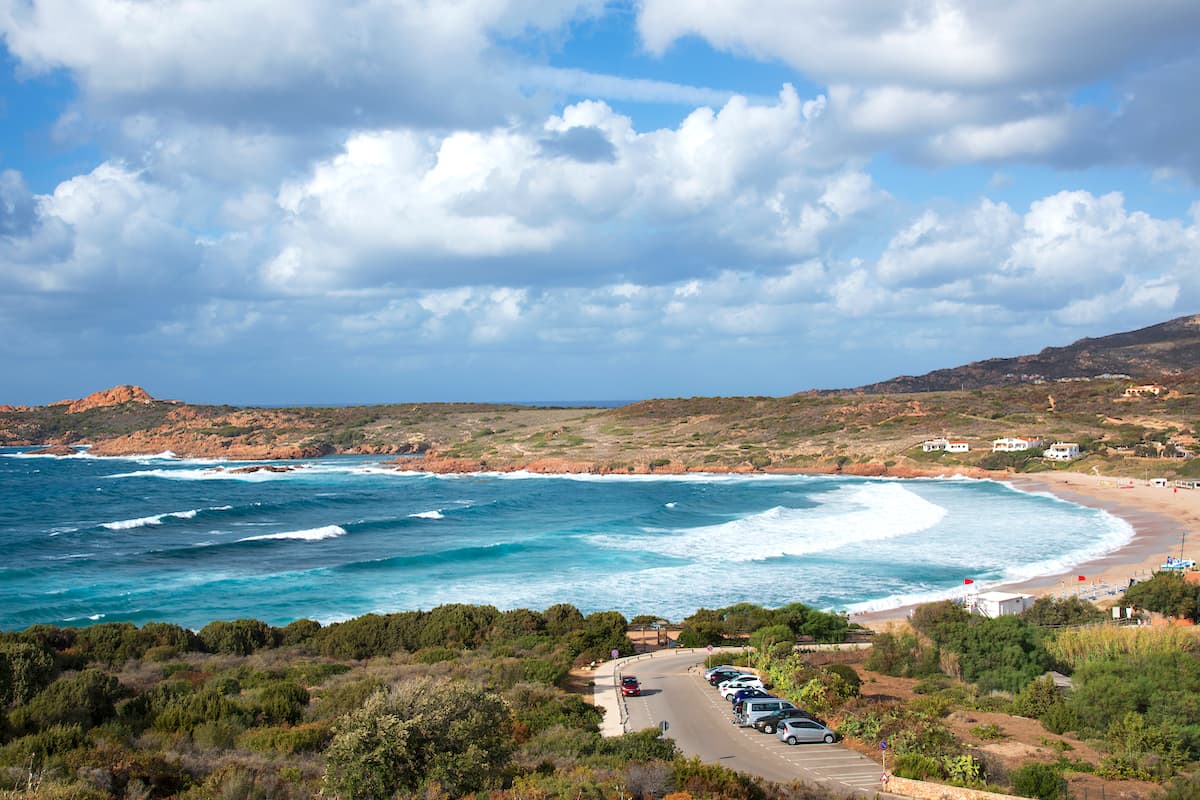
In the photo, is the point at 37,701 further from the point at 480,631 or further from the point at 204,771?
the point at 480,631

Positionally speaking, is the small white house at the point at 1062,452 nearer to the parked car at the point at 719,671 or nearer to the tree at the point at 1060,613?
the tree at the point at 1060,613

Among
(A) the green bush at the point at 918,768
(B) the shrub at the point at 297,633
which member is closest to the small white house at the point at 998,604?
(A) the green bush at the point at 918,768

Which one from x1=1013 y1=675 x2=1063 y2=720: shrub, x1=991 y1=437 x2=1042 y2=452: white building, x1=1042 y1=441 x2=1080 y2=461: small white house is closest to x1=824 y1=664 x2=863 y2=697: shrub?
x1=1013 y1=675 x2=1063 y2=720: shrub

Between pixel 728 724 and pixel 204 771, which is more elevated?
pixel 204 771

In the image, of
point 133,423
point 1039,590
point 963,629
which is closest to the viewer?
point 963,629

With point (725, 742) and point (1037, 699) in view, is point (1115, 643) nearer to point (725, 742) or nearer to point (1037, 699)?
point (1037, 699)

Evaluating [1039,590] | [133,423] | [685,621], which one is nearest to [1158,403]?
[1039,590]
